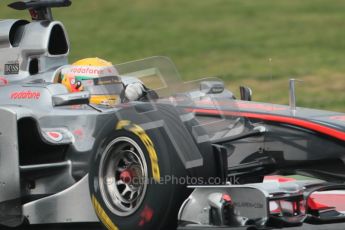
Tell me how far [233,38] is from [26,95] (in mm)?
12314

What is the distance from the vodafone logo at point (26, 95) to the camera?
7441mm

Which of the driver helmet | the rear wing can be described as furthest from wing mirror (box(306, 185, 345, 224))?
A: the rear wing

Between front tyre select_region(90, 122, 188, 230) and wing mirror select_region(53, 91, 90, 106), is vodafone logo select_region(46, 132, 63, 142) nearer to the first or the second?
wing mirror select_region(53, 91, 90, 106)

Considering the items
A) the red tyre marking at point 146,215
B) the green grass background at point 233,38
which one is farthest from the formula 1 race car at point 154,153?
the green grass background at point 233,38

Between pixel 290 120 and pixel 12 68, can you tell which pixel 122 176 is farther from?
pixel 12 68

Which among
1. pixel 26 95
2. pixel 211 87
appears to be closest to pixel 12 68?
pixel 26 95

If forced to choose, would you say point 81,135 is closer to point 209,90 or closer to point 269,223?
point 209,90

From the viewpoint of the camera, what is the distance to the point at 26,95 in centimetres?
750

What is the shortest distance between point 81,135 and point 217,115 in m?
1.09

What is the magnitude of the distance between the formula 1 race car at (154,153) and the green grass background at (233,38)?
7125 mm

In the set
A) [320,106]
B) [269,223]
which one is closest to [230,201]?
[269,223]

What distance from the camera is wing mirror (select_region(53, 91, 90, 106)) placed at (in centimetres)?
704

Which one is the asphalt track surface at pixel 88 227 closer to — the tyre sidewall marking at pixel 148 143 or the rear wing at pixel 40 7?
the tyre sidewall marking at pixel 148 143

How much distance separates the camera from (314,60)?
680 inches
